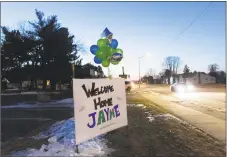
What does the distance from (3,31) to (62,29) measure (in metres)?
10.2

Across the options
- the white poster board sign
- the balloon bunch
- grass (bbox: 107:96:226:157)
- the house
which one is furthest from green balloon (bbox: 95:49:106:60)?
the house

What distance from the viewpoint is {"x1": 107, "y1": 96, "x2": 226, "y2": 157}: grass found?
6961 millimetres

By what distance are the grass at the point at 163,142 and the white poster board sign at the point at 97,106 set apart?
1.74ft

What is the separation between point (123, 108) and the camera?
29.3 ft

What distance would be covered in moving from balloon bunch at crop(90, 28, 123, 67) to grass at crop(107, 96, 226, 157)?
2.06m

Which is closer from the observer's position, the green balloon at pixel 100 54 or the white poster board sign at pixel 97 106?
the white poster board sign at pixel 97 106

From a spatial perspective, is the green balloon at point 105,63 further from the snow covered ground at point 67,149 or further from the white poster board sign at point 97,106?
the snow covered ground at point 67,149

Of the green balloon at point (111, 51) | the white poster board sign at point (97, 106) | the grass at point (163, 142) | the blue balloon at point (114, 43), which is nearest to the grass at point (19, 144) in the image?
the white poster board sign at point (97, 106)

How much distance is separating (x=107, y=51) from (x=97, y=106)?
2.18 m

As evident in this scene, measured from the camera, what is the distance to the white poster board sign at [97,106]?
679 centimetres

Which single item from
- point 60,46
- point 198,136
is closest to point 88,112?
point 198,136

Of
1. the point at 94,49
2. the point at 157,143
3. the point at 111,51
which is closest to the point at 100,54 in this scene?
the point at 94,49

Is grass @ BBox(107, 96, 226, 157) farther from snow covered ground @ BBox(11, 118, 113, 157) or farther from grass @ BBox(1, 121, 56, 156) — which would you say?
grass @ BBox(1, 121, 56, 156)

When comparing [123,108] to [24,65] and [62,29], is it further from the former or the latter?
[24,65]
